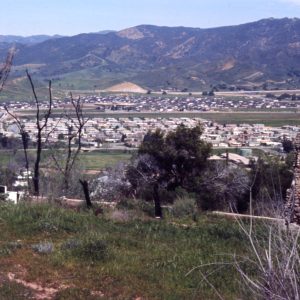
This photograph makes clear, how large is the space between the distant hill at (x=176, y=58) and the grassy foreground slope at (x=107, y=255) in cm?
7559

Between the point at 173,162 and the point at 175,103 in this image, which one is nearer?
the point at 173,162

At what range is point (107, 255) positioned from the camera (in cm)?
732

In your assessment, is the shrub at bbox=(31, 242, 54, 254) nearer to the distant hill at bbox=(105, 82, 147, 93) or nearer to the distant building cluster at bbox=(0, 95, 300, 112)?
the distant building cluster at bbox=(0, 95, 300, 112)

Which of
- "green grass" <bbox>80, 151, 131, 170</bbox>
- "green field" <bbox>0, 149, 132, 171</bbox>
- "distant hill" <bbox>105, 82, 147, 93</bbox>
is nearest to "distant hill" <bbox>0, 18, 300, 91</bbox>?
"distant hill" <bbox>105, 82, 147, 93</bbox>

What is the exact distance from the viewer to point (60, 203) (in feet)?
37.9

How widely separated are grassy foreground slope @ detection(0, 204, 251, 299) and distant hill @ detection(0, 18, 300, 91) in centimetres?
7559

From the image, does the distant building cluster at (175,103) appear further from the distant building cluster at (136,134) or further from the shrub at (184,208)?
the shrub at (184,208)

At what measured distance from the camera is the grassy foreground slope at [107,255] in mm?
6289

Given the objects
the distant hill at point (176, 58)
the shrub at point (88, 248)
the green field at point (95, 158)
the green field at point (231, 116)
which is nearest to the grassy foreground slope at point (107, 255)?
the shrub at point (88, 248)

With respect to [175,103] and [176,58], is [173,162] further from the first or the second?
[176,58]

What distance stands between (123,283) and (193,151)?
963 centimetres

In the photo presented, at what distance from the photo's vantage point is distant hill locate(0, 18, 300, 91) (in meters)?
101

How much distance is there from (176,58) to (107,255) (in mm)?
128999

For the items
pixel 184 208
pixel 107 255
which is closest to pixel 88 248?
pixel 107 255
